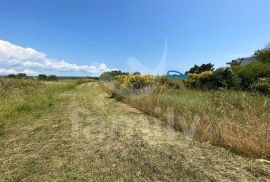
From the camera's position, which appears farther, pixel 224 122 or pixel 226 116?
pixel 226 116

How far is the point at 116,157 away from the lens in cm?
427

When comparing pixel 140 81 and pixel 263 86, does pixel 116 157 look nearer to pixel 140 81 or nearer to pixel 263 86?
pixel 263 86

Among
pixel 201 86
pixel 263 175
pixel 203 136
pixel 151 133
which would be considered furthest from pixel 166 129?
pixel 201 86

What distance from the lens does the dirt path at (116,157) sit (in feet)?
11.6

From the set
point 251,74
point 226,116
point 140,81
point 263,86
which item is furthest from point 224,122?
point 140,81

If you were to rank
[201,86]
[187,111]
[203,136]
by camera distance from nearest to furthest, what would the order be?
[203,136]
[187,111]
[201,86]

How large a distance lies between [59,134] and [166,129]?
2.77m

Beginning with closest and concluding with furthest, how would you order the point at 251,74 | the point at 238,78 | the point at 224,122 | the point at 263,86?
1. the point at 224,122
2. the point at 263,86
3. the point at 251,74
4. the point at 238,78

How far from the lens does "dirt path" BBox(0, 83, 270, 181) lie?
3.53m

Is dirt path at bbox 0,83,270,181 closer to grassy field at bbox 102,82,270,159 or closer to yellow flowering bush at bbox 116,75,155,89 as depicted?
grassy field at bbox 102,82,270,159

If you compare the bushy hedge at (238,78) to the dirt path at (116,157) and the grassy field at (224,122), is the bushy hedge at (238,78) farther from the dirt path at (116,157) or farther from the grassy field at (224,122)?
the dirt path at (116,157)

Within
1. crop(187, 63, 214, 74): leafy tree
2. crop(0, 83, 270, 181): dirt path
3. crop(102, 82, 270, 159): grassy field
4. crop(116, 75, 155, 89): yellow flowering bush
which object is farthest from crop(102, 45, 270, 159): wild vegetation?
crop(187, 63, 214, 74): leafy tree

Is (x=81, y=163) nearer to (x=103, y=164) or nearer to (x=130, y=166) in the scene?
(x=103, y=164)

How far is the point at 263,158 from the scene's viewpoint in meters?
4.09
